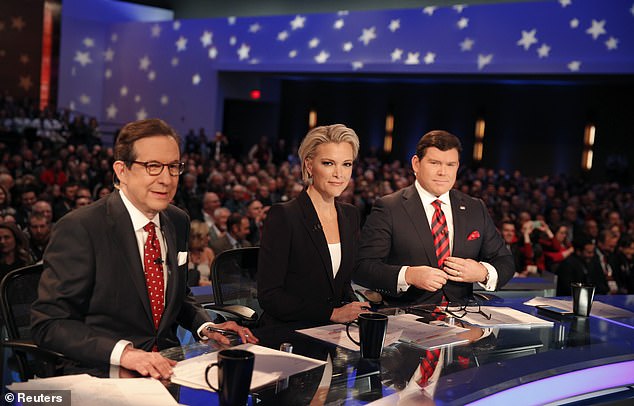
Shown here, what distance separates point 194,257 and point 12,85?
49.2ft

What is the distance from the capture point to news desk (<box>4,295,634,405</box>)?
1.45 metres

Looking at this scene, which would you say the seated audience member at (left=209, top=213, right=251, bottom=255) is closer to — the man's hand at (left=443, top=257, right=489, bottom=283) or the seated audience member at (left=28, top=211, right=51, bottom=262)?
the seated audience member at (left=28, top=211, right=51, bottom=262)

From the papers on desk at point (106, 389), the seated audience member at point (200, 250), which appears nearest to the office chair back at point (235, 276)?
the papers on desk at point (106, 389)

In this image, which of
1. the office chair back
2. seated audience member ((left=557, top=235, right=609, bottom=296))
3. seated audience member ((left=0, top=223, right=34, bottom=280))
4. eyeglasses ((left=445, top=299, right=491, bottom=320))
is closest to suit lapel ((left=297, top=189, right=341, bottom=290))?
the office chair back

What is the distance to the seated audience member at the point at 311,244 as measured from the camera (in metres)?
2.31

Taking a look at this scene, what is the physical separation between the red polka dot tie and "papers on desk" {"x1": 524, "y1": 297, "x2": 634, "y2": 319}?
50.2 inches

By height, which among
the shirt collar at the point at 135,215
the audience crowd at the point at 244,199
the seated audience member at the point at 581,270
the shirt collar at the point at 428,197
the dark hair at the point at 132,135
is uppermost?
the dark hair at the point at 132,135

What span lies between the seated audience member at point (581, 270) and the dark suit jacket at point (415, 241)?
3.44m

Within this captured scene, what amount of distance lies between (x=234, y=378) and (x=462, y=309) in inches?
46.5

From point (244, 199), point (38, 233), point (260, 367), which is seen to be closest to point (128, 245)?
point (260, 367)

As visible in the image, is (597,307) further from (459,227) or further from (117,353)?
(117,353)

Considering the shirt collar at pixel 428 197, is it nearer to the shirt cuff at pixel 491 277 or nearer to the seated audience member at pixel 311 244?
the shirt cuff at pixel 491 277

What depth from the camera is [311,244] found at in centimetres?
238

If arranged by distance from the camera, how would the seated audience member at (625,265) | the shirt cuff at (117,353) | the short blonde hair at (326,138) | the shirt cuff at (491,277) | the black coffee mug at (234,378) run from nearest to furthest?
the black coffee mug at (234,378) → the shirt cuff at (117,353) → the short blonde hair at (326,138) → the shirt cuff at (491,277) → the seated audience member at (625,265)
